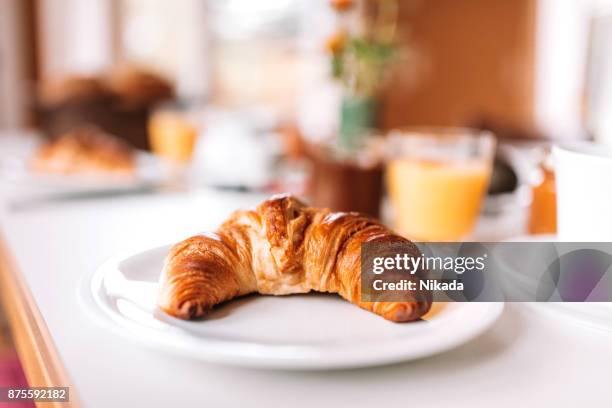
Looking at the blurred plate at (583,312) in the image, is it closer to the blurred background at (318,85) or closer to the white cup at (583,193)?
the white cup at (583,193)

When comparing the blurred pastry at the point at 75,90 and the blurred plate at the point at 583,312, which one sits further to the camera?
the blurred pastry at the point at 75,90

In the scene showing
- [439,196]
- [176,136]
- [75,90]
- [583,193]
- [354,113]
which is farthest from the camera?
[75,90]

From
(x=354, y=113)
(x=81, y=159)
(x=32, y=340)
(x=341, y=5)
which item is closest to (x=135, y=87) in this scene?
(x=81, y=159)

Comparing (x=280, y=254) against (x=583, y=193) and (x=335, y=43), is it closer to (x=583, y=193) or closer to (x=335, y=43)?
(x=583, y=193)

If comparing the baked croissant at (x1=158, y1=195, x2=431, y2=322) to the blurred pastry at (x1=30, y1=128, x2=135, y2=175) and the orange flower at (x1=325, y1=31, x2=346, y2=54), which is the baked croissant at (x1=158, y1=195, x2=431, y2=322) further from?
the blurred pastry at (x1=30, y1=128, x2=135, y2=175)

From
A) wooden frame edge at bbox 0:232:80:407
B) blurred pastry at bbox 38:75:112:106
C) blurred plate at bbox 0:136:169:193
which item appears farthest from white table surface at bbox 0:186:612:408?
blurred pastry at bbox 38:75:112:106

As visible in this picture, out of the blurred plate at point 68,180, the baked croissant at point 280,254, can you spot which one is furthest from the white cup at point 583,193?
the blurred plate at point 68,180
